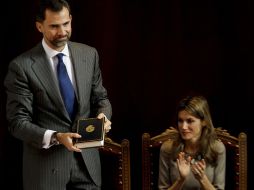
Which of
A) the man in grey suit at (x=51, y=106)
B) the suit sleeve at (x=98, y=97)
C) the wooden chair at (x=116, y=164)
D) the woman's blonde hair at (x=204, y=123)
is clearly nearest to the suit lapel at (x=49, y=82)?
the man in grey suit at (x=51, y=106)

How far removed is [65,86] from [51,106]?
0.11 m

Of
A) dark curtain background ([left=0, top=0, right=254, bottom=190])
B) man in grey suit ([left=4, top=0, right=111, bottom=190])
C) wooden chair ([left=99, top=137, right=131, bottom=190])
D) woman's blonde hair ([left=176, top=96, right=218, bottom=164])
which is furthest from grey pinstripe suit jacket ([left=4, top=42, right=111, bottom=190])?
dark curtain background ([left=0, top=0, right=254, bottom=190])

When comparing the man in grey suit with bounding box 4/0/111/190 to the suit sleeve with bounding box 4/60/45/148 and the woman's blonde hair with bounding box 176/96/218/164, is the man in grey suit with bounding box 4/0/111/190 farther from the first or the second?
the woman's blonde hair with bounding box 176/96/218/164

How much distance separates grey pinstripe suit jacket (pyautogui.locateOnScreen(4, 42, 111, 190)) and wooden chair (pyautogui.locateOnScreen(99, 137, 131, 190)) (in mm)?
357

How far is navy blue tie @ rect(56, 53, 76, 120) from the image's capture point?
2.27m

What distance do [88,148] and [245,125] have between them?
1.30 meters

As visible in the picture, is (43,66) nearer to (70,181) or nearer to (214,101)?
(70,181)

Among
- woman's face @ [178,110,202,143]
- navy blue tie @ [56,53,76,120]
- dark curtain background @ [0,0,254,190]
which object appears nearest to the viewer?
navy blue tie @ [56,53,76,120]

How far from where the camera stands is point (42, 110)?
226cm

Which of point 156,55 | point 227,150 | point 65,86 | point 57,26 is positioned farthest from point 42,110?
point 227,150

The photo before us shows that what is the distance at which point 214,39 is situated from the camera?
3.06 m

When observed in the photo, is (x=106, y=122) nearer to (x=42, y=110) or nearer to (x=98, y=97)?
(x=98, y=97)

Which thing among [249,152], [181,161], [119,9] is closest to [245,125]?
[249,152]

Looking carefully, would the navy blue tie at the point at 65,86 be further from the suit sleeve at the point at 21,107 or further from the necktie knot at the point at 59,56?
the suit sleeve at the point at 21,107
